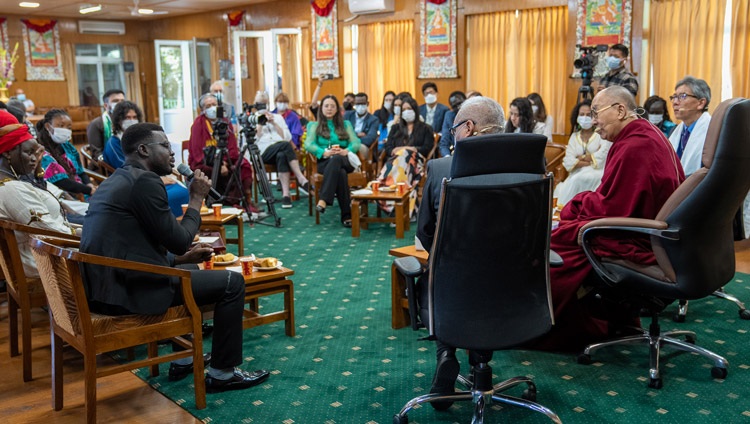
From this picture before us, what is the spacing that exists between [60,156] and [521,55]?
20.1 ft

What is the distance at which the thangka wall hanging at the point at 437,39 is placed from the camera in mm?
10148

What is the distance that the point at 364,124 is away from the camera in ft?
28.2

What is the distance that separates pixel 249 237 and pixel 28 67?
11893mm

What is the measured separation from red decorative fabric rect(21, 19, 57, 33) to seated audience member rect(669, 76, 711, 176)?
1495 centimetres

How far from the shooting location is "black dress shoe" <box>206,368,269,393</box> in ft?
A: 10.3

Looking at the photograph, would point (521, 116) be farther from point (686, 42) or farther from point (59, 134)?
point (59, 134)

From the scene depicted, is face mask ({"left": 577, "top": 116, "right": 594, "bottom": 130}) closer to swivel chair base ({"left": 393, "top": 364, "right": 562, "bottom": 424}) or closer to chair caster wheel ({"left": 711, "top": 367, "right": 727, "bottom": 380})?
chair caster wheel ({"left": 711, "top": 367, "right": 727, "bottom": 380})

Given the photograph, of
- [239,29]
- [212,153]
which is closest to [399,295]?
[212,153]

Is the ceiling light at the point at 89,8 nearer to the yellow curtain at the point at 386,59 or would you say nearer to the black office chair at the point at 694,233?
the yellow curtain at the point at 386,59

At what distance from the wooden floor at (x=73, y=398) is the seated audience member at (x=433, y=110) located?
19.2ft

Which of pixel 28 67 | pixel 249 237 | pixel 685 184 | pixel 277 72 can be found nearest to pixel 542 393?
pixel 685 184

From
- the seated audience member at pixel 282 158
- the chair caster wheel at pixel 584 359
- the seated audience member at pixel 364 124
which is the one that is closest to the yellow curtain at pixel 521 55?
the seated audience member at pixel 364 124

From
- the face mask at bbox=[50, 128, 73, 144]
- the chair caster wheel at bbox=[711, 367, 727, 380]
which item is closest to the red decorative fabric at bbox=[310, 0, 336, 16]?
the face mask at bbox=[50, 128, 73, 144]

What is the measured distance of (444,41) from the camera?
10227mm
